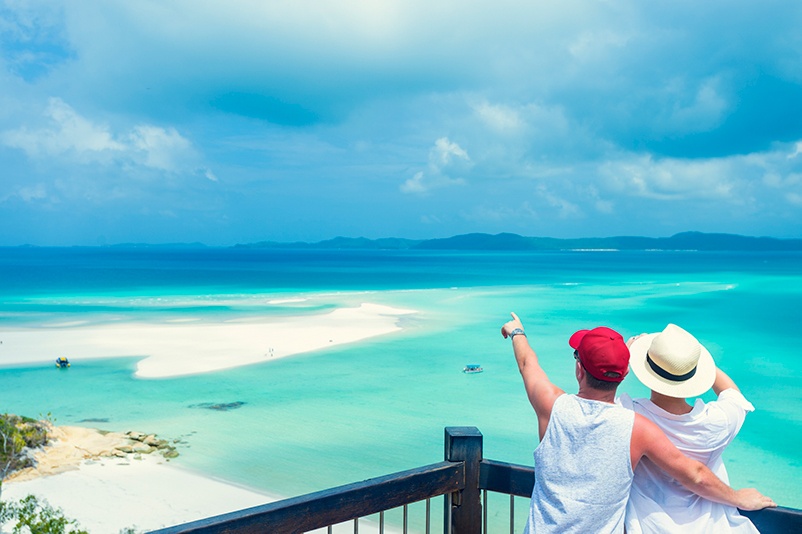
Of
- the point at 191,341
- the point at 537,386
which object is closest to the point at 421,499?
the point at 537,386

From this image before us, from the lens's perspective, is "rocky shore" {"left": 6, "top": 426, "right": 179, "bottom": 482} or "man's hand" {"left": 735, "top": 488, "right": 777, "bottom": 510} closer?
"man's hand" {"left": 735, "top": 488, "right": 777, "bottom": 510}

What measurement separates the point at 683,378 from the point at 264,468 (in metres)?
11.7

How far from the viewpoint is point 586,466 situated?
7.47 ft

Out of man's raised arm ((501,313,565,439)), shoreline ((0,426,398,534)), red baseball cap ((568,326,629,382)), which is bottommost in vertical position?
shoreline ((0,426,398,534))

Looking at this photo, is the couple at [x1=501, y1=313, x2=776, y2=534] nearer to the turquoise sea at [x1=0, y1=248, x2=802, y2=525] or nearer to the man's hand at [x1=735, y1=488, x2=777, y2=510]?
the man's hand at [x1=735, y1=488, x2=777, y2=510]

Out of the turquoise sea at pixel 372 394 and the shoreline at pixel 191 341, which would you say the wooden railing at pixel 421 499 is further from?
the shoreline at pixel 191 341

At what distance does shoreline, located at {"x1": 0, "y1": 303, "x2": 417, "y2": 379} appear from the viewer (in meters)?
23.4

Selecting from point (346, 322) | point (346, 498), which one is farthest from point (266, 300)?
point (346, 498)

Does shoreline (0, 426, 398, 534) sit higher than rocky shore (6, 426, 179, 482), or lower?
lower

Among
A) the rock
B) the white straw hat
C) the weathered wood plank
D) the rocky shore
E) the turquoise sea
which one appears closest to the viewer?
the white straw hat

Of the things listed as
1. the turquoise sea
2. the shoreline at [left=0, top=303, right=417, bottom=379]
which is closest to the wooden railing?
the turquoise sea

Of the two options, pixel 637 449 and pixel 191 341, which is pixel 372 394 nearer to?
pixel 191 341

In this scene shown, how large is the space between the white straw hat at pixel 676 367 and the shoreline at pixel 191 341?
20.2 meters

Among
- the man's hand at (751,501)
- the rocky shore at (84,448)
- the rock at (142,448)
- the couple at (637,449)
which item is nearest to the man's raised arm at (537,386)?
the couple at (637,449)
